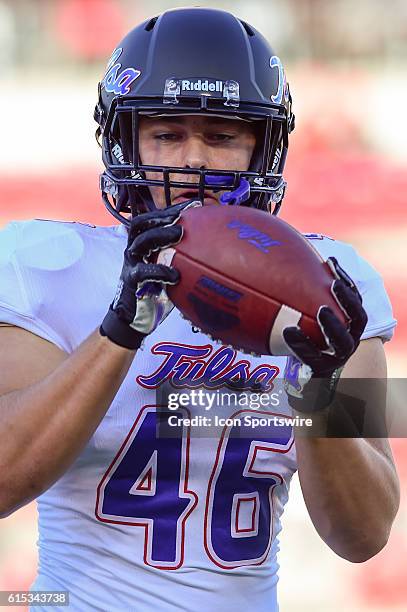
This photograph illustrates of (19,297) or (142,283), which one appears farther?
(19,297)

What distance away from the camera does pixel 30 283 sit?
1804 mm

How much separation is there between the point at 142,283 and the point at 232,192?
376 millimetres

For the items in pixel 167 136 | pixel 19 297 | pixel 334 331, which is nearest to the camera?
pixel 334 331

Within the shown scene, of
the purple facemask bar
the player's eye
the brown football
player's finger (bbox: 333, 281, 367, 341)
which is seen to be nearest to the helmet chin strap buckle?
the purple facemask bar

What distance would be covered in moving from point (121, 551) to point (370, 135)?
11.5 feet

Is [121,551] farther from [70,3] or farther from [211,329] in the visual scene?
[70,3]

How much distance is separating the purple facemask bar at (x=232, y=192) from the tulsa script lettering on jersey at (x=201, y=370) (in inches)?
9.6

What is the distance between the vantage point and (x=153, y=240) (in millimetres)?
1486

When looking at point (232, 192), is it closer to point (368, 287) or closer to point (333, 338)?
point (368, 287)

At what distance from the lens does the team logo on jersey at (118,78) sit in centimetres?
197

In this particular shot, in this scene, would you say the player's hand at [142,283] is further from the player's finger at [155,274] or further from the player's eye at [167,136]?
the player's eye at [167,136]

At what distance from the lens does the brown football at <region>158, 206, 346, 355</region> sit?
145 centimetres

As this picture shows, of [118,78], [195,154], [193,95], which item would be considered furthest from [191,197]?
[118,78]

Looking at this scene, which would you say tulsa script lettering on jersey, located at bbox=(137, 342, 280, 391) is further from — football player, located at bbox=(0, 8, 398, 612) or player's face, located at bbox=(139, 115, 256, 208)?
player's face, located at bbox=(139, 115, 256, 208)
